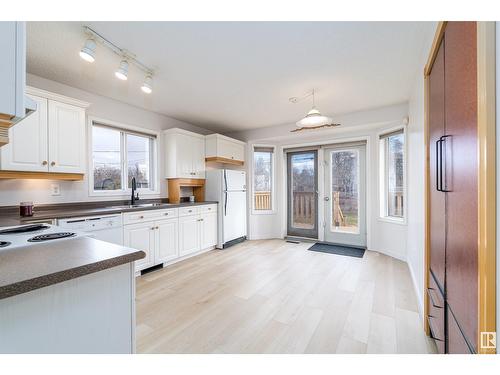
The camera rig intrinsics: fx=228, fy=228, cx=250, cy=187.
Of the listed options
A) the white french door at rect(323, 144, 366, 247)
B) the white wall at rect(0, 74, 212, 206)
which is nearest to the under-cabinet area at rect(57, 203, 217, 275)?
the white wall at rect(0, 74, 212, 206)

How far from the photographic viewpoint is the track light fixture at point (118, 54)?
189cm

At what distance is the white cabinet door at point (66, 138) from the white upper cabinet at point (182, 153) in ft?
4.33

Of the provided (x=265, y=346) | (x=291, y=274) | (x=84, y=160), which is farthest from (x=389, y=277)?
(x=84, y=160)

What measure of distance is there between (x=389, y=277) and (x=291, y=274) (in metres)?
1.22

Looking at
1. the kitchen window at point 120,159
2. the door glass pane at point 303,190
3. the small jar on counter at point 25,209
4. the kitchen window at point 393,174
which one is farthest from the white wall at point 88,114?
the kitchen window at point 393,174

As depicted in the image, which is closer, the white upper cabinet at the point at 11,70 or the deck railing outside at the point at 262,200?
the white upper cabinet at the point at 11,70

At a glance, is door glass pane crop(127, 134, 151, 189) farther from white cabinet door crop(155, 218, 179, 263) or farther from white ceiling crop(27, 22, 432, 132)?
white cabinet door crop(155, 218, 179, 263)

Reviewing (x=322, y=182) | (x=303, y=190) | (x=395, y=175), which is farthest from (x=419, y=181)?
(x=303, y=190)

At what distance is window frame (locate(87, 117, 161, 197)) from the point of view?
119 inches

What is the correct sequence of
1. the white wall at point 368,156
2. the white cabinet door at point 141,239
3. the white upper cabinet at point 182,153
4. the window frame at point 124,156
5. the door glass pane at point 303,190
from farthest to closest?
the door glass pane at point 303,190 → the white upper cabinet at point 182,153 → the white wall at point 368,156 → the window frame at point 124,156 → the white cabinet door at point 141,239

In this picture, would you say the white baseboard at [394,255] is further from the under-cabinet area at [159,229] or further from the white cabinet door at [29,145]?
the white cabinet door at [29,145]

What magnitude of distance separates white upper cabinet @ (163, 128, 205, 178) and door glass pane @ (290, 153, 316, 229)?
6.88 feet

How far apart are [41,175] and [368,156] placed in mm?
4645
